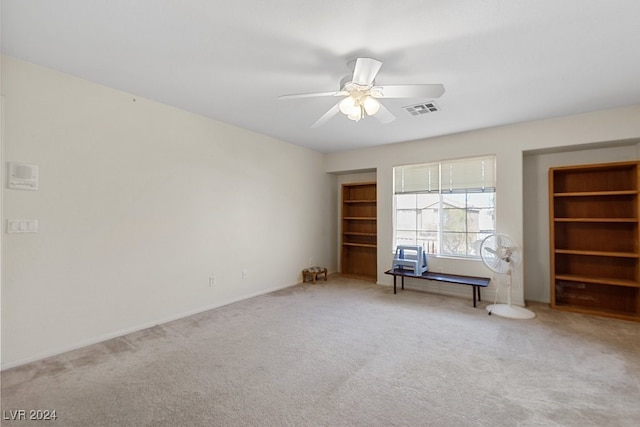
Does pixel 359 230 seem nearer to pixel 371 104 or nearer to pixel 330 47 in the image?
pixel 371 104

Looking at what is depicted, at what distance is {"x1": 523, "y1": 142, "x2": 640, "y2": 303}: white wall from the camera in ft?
13.1

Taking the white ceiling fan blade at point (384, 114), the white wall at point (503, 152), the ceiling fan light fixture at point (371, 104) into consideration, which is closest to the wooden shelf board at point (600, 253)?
the white wall at point (503, 152)

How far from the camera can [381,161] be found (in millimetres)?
5141

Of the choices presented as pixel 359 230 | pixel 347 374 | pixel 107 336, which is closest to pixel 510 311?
pixel 347 374

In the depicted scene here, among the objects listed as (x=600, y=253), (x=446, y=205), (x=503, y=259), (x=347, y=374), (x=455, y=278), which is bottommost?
(x=347, y=374)

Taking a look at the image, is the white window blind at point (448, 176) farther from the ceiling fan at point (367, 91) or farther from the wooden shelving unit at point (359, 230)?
the ceiling fan at point (367, 91)

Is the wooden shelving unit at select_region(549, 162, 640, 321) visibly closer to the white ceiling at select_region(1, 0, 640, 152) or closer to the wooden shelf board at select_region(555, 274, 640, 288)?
the wooden shelf board at select_region(555, 274, 640, 288)

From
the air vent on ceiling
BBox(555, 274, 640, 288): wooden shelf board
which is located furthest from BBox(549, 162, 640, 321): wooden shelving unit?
the air vent on ceiling

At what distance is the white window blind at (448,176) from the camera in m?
4.24

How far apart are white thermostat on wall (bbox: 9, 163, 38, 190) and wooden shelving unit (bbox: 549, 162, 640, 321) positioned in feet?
18.1

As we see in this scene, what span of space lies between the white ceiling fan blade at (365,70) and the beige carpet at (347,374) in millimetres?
2270

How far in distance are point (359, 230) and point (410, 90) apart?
4.01 metres

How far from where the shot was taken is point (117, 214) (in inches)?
114

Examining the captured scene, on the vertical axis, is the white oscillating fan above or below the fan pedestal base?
above
